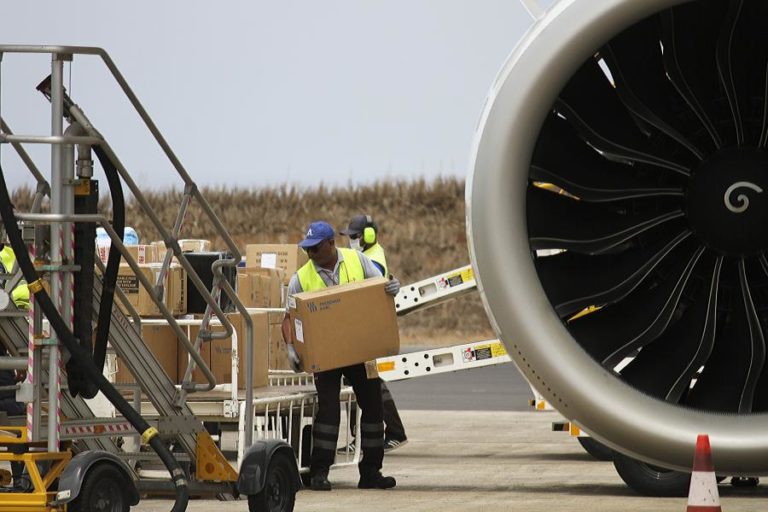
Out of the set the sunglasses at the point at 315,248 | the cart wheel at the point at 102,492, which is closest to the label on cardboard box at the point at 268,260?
the sunglasses at the point at 315,248

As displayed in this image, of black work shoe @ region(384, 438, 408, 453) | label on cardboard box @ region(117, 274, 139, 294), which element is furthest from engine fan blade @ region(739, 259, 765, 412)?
black work shoe @ region(384, 438, 408, 453)

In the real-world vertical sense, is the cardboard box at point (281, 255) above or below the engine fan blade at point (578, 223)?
above

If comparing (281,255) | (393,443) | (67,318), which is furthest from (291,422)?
(281,255)

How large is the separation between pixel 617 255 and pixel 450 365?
6.80m

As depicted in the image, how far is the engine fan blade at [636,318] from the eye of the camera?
5797mm

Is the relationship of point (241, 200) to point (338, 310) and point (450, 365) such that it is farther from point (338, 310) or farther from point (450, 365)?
point (338, 310)

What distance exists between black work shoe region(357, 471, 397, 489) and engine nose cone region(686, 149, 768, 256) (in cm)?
499

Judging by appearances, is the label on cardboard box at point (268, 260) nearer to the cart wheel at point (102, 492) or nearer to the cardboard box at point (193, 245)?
the cardboard box at point (193, 245)

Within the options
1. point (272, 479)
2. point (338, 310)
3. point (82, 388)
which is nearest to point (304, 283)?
point (338, 310)

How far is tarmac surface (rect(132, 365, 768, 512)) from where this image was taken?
9.48 m

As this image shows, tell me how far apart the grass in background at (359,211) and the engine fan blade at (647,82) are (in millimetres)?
35386

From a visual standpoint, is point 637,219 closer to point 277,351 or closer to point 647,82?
point 647,82

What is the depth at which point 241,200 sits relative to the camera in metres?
45.1

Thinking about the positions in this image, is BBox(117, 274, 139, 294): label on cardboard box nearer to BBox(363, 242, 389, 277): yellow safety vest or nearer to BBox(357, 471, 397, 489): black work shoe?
BBox(357, 471, 397, 489): black work shoe
